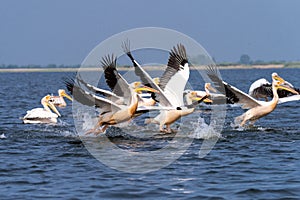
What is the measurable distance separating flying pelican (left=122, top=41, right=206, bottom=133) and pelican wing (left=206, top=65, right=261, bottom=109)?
0.52m

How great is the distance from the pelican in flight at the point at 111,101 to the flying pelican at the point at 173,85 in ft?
1.18

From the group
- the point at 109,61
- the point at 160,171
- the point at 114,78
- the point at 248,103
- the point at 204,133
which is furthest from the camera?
the point at 248,103

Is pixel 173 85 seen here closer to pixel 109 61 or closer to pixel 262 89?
pixel 109 61

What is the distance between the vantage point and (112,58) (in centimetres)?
1224

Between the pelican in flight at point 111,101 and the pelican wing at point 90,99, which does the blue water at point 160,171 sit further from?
the pelican wing at point 90,99

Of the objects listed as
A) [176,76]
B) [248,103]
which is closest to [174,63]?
[176,76]

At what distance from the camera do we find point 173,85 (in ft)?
46.8

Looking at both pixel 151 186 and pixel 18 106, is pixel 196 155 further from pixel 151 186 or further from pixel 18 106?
pixel 18 106

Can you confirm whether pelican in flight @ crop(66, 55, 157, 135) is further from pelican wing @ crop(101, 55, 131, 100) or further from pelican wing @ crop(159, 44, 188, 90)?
pelican wing @ crop(159, 44, 188, 90)

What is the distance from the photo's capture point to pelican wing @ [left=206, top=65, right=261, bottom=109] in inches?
515

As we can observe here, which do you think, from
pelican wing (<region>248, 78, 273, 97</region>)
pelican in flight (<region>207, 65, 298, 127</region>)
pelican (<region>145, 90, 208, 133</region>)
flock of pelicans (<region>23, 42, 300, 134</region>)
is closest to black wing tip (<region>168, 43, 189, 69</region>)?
flock of pelicans (<region>23, 42, 300, 134</region>)

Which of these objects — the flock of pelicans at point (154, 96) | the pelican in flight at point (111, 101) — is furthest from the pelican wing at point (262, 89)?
the pelican in flight at point (111, 101)

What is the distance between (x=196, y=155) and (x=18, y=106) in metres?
13.5

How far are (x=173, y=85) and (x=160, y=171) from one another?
500 cm
